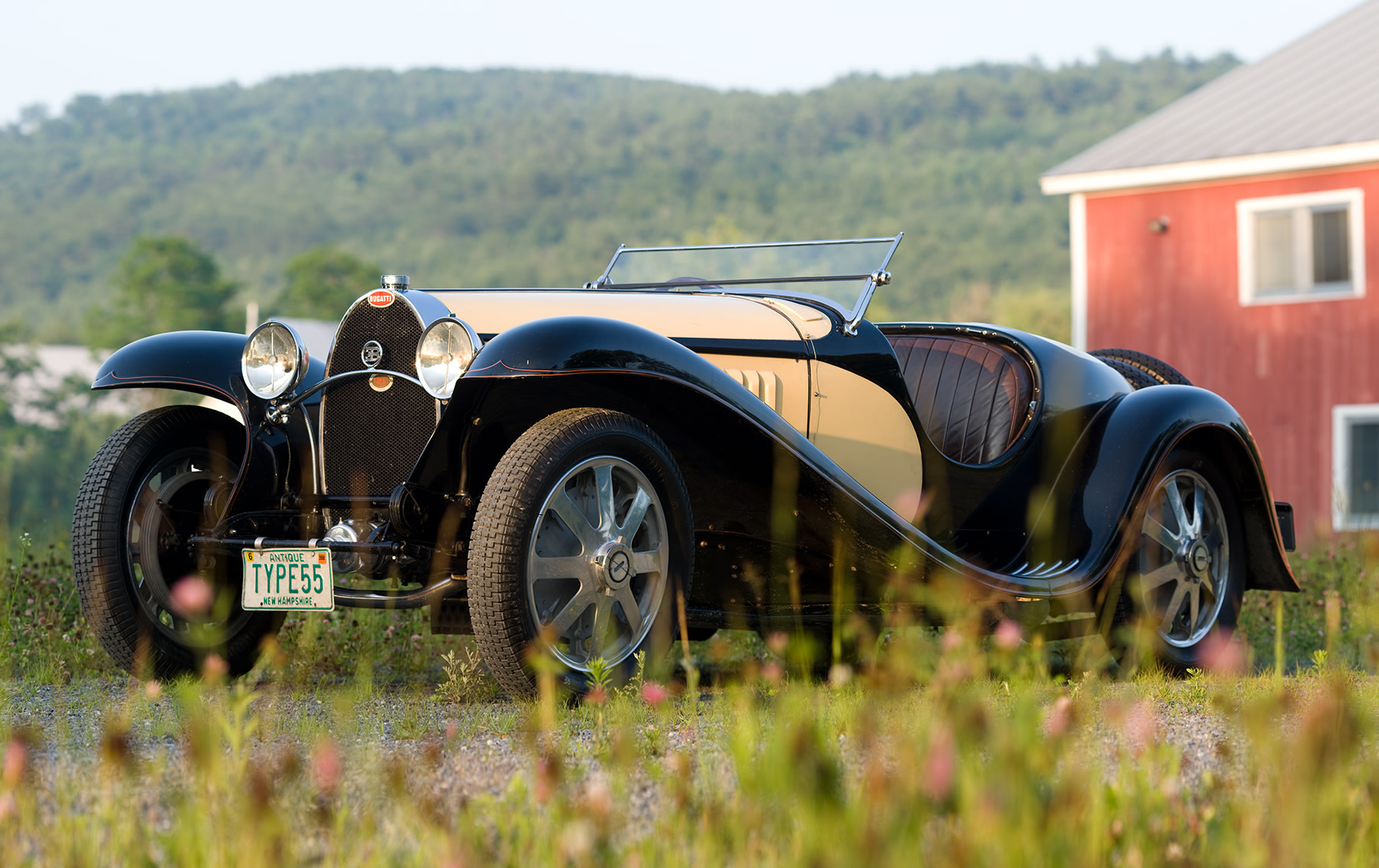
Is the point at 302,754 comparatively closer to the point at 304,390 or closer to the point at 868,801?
the point at 868,801

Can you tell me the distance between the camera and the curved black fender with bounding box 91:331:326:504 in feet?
14.8

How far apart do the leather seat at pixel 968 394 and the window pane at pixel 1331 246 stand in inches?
418

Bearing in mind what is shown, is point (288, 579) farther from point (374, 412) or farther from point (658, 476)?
point (658, 476)

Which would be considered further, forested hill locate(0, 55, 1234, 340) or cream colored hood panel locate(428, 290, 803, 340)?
forested hill locate(0, 55, 1234, 340)

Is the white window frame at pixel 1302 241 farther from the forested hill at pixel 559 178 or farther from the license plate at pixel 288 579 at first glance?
the forested hill at pixel 559 178

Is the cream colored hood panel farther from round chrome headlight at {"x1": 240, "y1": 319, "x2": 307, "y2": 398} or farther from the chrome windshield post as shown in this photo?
round chrome headlight at {"x1": 240, "y1": 319, "x2": 307, "y2": 398}

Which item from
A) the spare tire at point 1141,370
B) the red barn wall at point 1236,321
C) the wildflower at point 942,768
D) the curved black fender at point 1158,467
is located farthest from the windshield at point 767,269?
the red barn wall at point 1236,321

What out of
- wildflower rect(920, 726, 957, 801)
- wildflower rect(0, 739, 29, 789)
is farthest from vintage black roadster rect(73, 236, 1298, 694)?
wildflower rect(920, 726, 957, 801)

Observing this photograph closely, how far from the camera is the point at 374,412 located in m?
4.39

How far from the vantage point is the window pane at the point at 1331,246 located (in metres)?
14.5

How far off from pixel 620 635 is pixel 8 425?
3483 cm

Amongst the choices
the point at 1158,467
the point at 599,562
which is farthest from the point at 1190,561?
the point at 599,562

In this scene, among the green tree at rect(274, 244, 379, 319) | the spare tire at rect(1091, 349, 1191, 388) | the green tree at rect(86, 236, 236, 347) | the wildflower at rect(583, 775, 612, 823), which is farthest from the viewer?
the green tree at rect(274, 244, 379, 319)

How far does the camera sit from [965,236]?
239 ft
